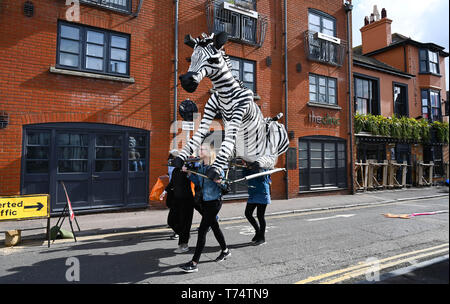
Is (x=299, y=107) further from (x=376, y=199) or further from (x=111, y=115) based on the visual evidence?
(x=111, y=115)

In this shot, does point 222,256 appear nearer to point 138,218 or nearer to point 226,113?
point 226,113

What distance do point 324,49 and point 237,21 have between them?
517 cm

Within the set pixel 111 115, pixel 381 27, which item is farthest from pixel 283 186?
pixel 381 27

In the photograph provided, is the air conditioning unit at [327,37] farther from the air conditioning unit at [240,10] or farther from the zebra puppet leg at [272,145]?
the zebra puppet leg at [272,145]

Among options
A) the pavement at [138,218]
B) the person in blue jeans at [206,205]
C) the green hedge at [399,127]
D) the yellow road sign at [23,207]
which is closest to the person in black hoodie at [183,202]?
the person in blue jeans at [206,205]

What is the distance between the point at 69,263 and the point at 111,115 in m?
5.37

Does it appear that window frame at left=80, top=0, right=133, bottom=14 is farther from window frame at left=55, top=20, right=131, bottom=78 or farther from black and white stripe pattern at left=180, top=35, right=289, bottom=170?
black and white stripe pattern at left=180, top=35, right=289, bottom=170

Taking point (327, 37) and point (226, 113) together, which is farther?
point (327, 37)

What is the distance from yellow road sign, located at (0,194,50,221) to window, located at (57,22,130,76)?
176 inches

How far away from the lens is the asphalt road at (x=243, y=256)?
345 centimetres

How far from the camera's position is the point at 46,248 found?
4.92 m

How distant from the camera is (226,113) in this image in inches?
138

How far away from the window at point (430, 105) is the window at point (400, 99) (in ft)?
6.44

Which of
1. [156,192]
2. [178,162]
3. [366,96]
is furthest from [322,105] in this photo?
[178,162]
